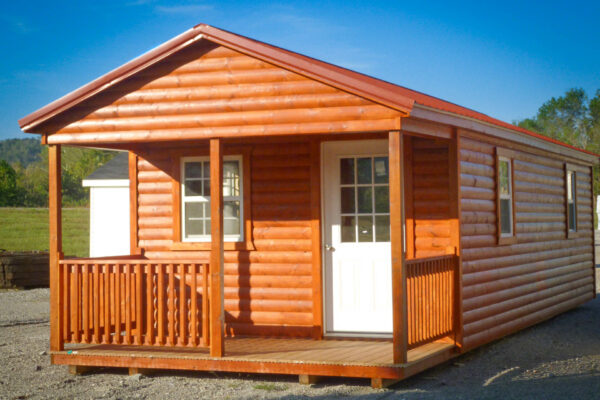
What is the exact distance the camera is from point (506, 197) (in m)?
10.8

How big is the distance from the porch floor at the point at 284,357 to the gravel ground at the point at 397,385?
168 millimetres

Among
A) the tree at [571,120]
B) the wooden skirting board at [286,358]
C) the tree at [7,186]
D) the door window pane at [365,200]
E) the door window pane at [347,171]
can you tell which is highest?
the tree at [571,120]

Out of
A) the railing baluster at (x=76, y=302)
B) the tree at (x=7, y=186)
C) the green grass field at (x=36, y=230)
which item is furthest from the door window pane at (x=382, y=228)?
the tree at (x=7, y=186)

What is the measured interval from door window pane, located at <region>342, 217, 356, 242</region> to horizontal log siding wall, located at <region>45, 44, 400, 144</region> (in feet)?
6.66

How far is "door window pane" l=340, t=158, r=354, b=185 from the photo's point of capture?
9367mm

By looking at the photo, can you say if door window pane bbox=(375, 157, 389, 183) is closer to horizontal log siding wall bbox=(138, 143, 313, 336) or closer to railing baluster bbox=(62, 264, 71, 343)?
horizontal log siding wall bbox=(138, 143, 313, 336)

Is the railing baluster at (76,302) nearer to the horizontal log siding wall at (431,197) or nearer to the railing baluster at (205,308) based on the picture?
the railing baluster at (205,308)

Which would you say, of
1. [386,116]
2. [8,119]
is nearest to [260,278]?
[386,116]

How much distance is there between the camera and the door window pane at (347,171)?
30.7 ft

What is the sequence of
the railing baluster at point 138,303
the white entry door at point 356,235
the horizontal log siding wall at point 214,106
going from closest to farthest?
the horizontal log siding wall at point 214,106, the railing baluster at point 138,303, the white entry door at point 356,235

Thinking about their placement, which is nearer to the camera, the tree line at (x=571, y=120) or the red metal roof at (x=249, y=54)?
the red metal roof at (x=249, y=54)

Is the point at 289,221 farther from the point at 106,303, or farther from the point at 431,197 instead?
the point at 106,303

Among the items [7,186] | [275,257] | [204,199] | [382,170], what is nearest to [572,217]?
[382,170]

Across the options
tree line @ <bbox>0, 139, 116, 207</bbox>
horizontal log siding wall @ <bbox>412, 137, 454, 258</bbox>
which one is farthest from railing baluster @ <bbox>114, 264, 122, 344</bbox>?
tree line @ <bbox>0, 139, 116, 207</bbox>
